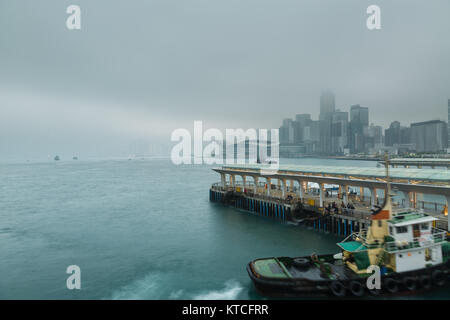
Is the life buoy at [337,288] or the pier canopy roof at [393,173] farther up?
the pier canopy roof at [393,173]

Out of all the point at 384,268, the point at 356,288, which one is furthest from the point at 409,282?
the point at 356,288

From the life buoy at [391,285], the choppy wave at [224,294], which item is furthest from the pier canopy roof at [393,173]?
the choppy wave at [224,294]

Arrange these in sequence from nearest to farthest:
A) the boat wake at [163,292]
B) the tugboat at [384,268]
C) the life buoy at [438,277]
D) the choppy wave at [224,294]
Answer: the tugboat at [384,268] → the life buoy at [438,277] → the choppy wave at [224,294] → the boat wake at [163,292]

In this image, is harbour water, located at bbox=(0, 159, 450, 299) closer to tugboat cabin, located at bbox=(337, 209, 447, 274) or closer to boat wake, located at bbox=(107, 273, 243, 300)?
boat wake, located at bbox=(107, 273, 243, 300)

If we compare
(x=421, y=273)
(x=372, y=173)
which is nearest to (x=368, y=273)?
(x=421, y=273)

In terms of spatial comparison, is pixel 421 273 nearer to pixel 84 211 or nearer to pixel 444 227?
pixel 444 227

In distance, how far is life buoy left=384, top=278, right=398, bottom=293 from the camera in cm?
1852

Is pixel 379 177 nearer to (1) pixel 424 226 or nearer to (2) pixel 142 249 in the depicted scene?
(1) pixel 424 226

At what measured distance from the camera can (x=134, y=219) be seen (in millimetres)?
47906

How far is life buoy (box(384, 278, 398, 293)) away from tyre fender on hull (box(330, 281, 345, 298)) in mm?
3012

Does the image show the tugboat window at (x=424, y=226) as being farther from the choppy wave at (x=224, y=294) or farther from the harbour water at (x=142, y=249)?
the choppy wave at (x=224, y=294)

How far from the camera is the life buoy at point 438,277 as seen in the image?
63.3 feet

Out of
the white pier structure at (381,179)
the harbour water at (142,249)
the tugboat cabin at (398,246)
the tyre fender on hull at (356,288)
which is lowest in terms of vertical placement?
the harbour water at (142,249)
